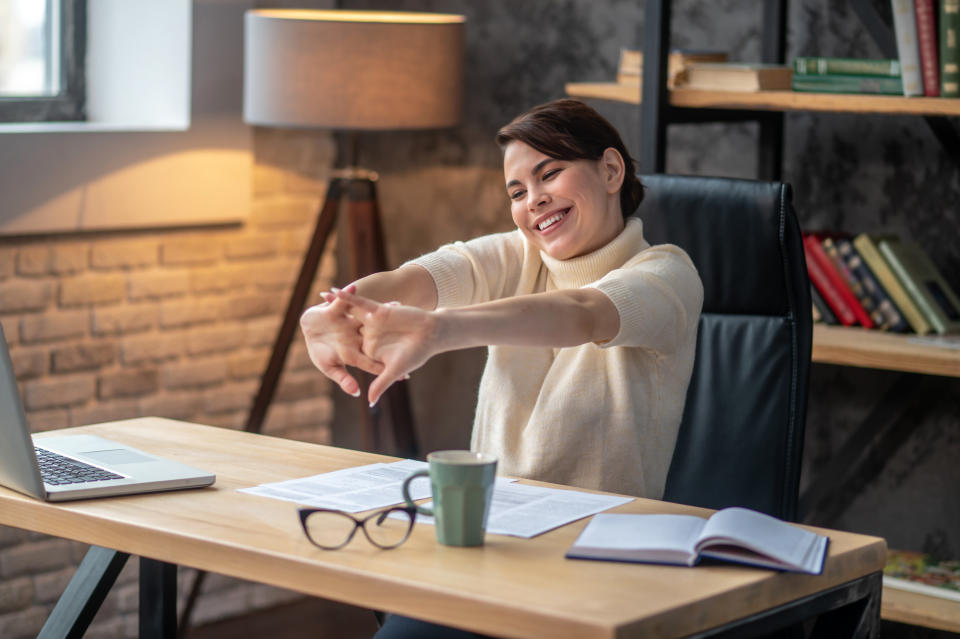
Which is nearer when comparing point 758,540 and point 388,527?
point 758,540

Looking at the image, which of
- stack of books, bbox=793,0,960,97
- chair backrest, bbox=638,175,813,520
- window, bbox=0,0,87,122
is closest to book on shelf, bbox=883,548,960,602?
chair backrest, bbox=638,175,813,520

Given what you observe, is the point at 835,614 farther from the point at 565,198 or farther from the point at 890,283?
the point at 890,283

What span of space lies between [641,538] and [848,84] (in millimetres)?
1470

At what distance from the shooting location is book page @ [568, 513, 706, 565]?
4.46 ft

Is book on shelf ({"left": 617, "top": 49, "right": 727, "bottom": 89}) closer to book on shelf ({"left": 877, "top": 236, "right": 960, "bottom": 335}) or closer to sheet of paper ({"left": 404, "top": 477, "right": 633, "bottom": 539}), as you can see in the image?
book on shelf ({"left": 877, "top": 236, "right": 960, "bottom": 335})

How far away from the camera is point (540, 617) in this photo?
3.85ft

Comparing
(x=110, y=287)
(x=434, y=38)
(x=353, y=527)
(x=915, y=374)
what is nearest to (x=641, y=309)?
(x=353, y=527)

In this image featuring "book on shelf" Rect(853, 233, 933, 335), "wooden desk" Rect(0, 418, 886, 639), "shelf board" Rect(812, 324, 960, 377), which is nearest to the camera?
"wooden desk" Rect(0, 418, 886, 639)

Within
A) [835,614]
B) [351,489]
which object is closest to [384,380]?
[351,489]

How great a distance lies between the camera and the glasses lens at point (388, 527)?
1413 millimetres

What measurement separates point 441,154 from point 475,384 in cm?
62

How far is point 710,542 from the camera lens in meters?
1.36

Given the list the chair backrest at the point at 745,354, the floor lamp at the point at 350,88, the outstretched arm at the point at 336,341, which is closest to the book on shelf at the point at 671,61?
the floor lamp at the point at 350,88

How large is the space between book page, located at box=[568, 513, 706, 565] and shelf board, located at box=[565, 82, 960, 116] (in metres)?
1.26
